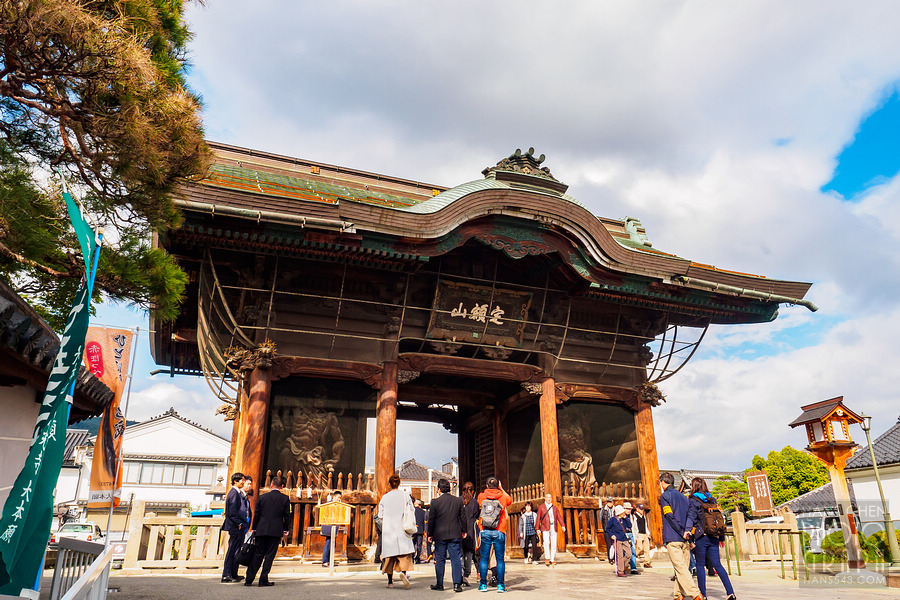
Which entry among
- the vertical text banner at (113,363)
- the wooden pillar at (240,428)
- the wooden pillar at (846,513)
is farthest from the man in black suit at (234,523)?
the wooden pillar at (846,513)

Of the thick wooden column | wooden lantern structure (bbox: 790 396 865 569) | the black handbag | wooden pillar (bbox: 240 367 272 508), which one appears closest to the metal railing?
the black handbag

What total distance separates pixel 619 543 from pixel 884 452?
24839 millimetres

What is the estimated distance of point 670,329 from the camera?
16.1 m

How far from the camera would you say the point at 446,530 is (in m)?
8.09

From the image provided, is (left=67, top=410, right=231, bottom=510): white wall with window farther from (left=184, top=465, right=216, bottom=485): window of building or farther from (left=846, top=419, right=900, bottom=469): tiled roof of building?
(left=846, top=419, right=900, bottom=469): tiled roof of building

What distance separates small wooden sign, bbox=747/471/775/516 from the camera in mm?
17578

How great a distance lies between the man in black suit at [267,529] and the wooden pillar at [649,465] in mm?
9541

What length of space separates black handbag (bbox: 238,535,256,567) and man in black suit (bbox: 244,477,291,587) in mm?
55

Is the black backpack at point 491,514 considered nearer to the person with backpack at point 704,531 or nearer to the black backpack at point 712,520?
the person with backpack at point 704,531

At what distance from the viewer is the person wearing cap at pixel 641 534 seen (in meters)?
13.8

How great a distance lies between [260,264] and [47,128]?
7382 mm

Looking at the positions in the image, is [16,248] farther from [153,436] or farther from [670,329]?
[153,436]

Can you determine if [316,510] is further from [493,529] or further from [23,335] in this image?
[23,335]

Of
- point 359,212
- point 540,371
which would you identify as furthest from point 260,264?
point 540,371
